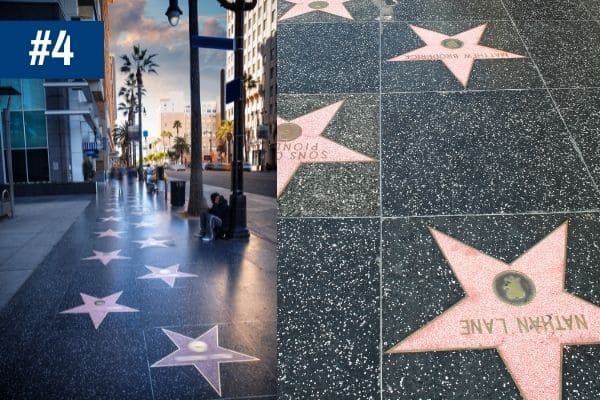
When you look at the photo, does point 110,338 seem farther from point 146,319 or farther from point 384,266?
point 384,266

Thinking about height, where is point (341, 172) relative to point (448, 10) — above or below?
below

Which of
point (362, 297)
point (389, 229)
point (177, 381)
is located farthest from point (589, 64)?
point (177, 381)

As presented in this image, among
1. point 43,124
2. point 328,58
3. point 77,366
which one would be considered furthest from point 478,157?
point 43,124

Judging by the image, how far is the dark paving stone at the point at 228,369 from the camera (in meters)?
3.56

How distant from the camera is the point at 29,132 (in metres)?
29.9

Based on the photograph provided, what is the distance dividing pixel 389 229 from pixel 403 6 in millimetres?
Answer: 3217

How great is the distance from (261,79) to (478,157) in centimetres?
8448

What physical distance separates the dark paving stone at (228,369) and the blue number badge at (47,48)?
2.76m

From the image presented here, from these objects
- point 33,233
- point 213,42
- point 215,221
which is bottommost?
point 33,233

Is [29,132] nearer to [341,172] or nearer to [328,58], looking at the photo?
[328,58]

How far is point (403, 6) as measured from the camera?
4.91m

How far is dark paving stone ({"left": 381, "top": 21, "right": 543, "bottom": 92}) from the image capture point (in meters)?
3.56

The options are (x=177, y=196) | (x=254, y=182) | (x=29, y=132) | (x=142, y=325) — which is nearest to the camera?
(x=142, y=325)

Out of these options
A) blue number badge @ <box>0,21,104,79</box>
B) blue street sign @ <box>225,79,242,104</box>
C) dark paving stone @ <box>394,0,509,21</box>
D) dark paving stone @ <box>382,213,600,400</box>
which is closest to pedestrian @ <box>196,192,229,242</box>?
blue street sign @ <box>225,79,242,104</box>
